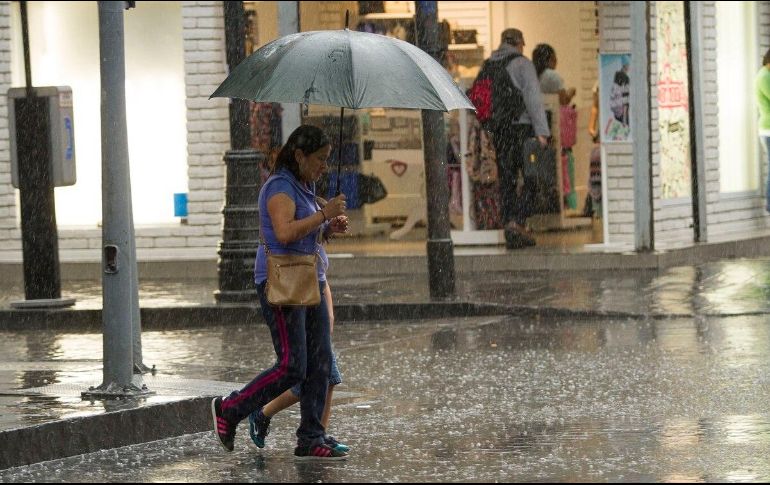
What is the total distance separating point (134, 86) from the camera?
19.7 m

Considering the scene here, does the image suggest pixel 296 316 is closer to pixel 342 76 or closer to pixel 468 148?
pixel 342 76

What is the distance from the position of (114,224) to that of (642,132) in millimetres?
9418

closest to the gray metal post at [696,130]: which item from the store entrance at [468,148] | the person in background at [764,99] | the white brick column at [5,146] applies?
the person in background at [764,99]

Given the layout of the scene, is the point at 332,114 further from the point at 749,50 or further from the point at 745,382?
the point at 745,382

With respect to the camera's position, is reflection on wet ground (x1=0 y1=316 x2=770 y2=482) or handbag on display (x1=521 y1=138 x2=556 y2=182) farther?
handbag on display (x1=521 y1=138 x2=556 y2=182)

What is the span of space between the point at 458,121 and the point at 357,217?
6.56 feet

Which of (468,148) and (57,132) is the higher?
(57,132)

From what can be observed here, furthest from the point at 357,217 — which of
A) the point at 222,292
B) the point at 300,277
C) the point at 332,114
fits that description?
the point at 300,277

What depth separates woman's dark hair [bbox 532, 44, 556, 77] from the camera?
2045cm

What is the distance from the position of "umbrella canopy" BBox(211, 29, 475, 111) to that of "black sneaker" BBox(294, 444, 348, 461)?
1592mm

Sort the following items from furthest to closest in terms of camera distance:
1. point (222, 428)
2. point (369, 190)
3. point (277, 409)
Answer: point (369, 190)
point (277, 409)
point (222, 428)

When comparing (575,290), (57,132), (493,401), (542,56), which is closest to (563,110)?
(542,56)

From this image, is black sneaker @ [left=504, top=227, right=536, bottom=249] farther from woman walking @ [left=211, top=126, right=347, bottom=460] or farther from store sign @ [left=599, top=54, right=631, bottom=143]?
woman walking @ [left=211, top=126, right=347, bottom=460]

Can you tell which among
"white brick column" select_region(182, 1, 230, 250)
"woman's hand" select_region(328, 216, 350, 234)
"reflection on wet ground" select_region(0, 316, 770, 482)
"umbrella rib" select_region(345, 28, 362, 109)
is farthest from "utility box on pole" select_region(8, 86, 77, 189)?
"woman's hand" select_region(328, 216, 350, 234)
